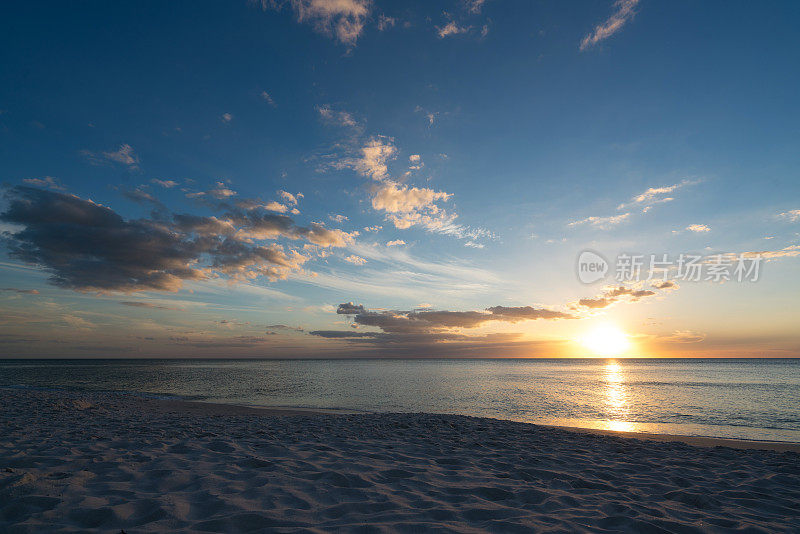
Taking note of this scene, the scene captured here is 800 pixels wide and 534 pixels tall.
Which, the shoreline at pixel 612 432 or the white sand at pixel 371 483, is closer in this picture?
the white sand at pixel 371 483

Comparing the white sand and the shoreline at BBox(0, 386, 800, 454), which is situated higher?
the white sand

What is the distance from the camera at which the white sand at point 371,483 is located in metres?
3.98

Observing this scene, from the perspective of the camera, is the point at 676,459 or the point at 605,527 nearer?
the point at 605,527

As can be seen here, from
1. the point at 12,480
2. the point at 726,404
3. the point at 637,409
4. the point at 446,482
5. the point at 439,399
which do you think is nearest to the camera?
the point at 12,480

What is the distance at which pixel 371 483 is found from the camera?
17.4ft

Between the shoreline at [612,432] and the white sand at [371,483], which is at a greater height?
the white sand at [371,483]

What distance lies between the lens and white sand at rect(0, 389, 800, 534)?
13.0 feet

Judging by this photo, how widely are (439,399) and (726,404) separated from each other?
715 inches

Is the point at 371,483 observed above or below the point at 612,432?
above

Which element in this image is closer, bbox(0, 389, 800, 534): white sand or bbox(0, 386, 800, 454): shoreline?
bbox(0, 389, 800, 534): white sand

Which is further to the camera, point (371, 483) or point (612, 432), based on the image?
point (612, 432)

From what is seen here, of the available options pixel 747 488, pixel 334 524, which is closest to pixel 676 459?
pixel 747 488

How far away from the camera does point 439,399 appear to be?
25375mm

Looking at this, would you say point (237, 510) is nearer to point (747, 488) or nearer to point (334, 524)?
point (334, 524)
